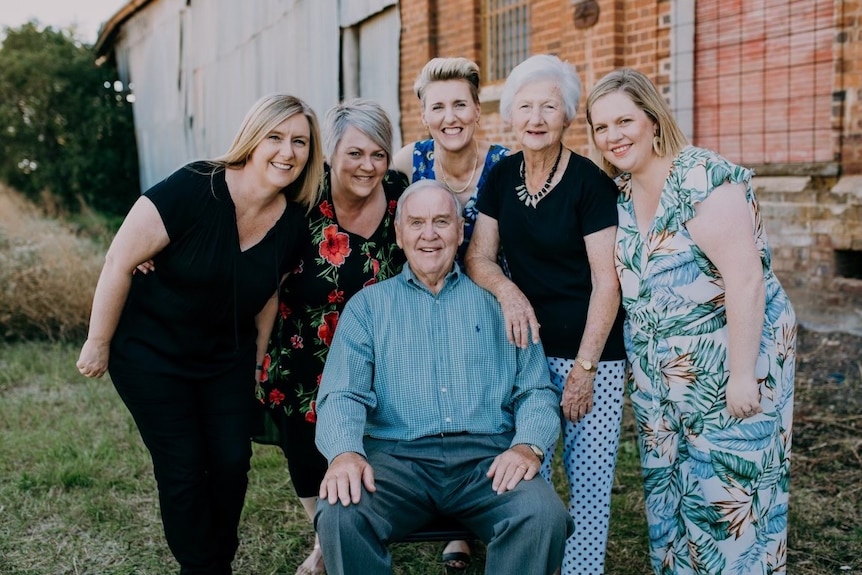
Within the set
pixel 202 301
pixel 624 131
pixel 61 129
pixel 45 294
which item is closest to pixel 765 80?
pixel 624 131

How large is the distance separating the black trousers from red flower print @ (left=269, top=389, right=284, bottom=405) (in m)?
0.18

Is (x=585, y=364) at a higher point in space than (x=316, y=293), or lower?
lower

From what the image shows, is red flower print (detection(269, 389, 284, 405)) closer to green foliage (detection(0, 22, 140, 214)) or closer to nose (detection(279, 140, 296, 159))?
→ nose (detection(279, 140, 296, 159))

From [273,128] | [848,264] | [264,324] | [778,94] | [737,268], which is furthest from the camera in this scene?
[778,94]

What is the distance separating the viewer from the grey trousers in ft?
8.24

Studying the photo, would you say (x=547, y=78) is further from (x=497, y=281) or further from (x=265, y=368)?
(x=265, y=368)

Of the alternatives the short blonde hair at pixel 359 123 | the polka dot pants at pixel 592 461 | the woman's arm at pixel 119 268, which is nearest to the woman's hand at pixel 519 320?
the polka dot pants at pixel 592 461

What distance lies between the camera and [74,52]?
2019 cm

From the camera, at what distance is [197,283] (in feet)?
9.53

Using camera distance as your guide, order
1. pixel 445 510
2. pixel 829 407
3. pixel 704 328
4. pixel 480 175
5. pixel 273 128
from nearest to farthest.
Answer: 1. pixel 704 328
2. pixel 445 510
3. pixel 273 128
4. pixel 480 175
5. pixel 829 407

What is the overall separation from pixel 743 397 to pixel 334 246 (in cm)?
156

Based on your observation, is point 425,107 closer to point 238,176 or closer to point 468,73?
point 468,73

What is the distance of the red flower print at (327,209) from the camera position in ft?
10.5

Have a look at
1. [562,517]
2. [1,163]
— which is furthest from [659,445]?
[1,163]
